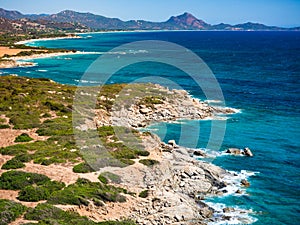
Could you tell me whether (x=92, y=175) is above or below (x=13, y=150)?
below

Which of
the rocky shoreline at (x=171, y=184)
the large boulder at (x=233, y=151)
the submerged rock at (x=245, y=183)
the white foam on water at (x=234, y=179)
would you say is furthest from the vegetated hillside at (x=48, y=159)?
the large boulder at (x=233, y=151)

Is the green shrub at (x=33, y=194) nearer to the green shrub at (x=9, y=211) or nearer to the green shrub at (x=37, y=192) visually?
the green shrub at (x=37, y=192)

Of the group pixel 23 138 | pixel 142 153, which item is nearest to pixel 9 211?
pixel 142 153

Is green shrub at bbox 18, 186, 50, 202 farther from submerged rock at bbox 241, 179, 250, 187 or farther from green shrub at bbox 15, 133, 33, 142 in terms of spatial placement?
submerged rock at bbox 241, 179, 250, 187

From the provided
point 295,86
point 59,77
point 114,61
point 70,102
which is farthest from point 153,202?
point 114,61

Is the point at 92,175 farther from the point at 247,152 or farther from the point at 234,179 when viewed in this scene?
the point at 247,152

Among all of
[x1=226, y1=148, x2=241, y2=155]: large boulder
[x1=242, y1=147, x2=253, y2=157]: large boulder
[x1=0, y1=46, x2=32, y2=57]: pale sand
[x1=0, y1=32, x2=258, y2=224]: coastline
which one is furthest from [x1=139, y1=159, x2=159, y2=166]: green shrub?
[x1=0, y1=46, x2=32, y2=57]: pale sand
